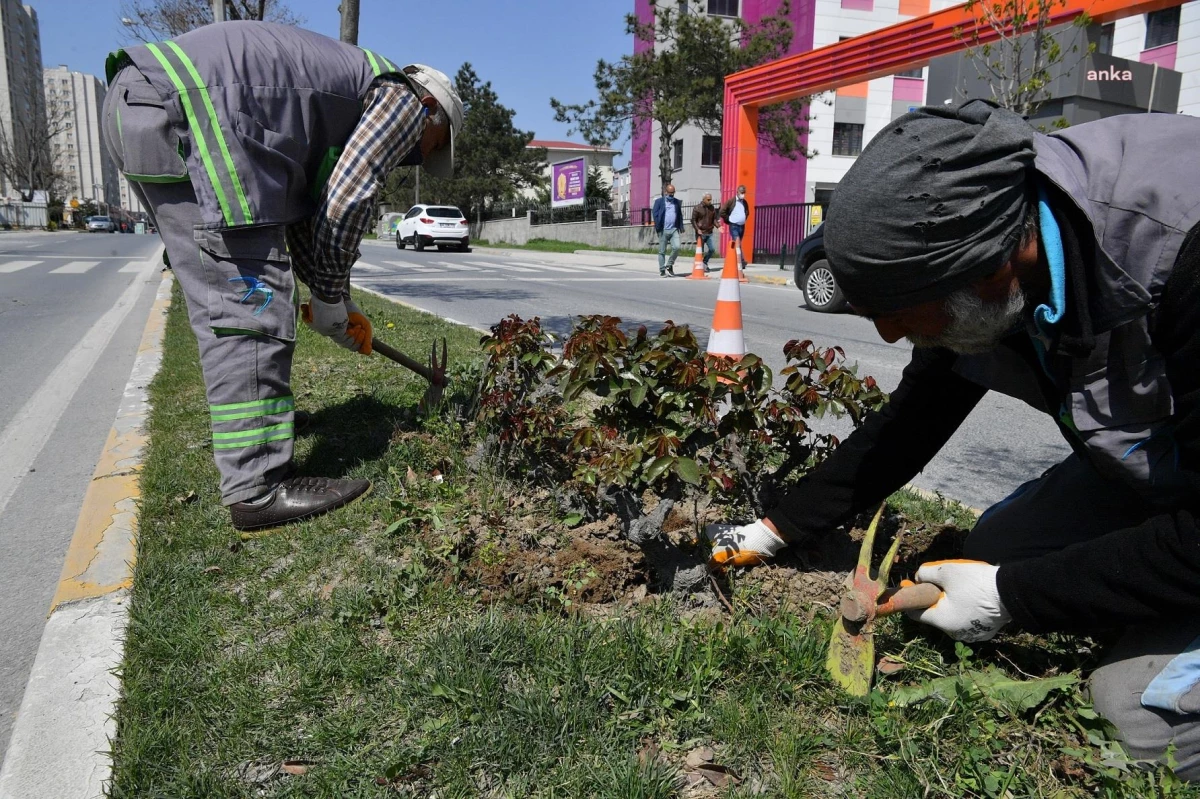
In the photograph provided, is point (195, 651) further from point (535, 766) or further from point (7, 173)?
point (7, 173)

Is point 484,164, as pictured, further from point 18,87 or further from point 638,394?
point 18,87

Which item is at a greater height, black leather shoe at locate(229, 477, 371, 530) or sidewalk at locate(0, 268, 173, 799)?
black leather shoe at locate(229, 477, 371, 530)

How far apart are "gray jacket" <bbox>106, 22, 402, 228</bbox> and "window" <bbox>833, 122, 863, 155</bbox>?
3243 centimetres

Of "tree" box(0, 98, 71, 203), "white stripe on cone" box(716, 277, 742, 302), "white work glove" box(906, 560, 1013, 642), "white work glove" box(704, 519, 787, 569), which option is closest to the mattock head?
"white work glove" box(704, 519, 787, 569)

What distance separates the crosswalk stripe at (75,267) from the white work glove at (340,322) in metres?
15.8

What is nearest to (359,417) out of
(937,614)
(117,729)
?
(117,729)

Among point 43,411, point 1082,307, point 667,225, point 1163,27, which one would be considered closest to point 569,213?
point 667,225

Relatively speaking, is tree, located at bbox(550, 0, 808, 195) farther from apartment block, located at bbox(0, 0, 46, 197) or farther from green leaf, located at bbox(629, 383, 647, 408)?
apartment block, located at bbox(0, 0, 46, 197)

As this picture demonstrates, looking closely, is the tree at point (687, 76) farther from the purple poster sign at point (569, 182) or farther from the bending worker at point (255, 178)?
the bending worker at point (255, 178)

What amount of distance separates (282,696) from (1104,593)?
1.82 metres

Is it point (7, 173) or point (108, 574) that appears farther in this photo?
point (7, 173)

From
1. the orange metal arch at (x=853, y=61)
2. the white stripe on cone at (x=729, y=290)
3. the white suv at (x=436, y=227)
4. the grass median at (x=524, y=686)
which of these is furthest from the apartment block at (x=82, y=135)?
the grass median at (x=524, y=686)

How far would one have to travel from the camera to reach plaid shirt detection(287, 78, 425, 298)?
2902mm

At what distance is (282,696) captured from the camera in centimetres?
192
